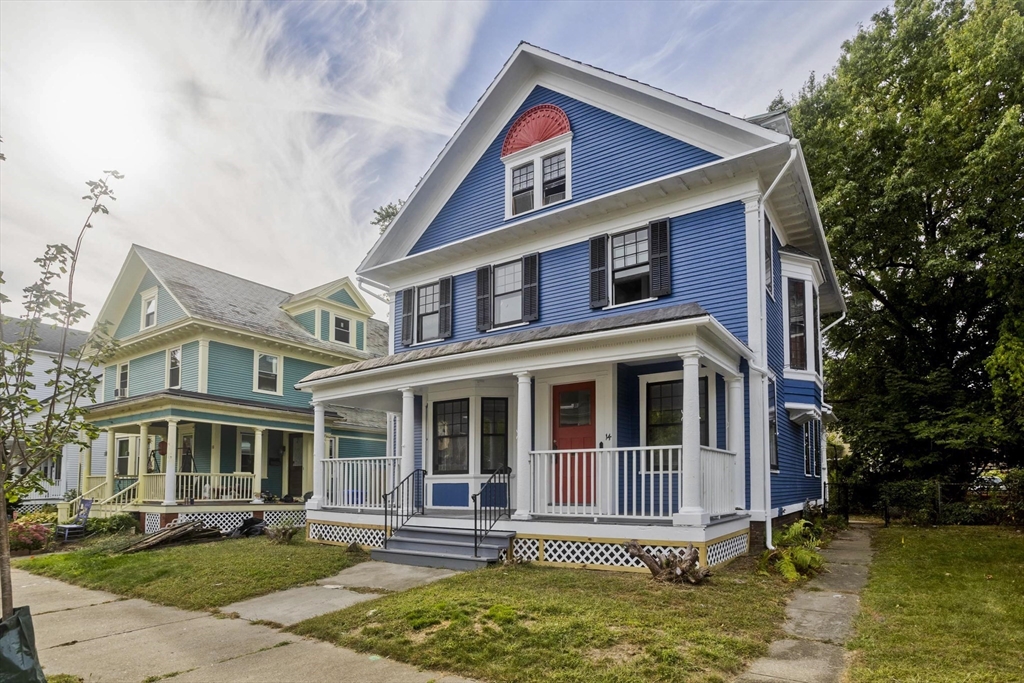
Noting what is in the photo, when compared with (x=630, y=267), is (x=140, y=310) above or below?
above

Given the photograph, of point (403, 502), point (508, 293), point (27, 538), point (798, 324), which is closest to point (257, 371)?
point (27, 538)

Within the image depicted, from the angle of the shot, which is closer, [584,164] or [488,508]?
[488,508]

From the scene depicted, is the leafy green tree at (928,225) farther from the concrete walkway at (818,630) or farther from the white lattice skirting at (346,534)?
the white lattice skirting at (346,534)

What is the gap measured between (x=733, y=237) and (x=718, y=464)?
366 centimetres

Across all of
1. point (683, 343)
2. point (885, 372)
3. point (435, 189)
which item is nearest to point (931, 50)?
point (885, 372)

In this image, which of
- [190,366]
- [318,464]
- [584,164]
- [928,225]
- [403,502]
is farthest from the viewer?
[928,225]

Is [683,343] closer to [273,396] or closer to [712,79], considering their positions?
[712,79]

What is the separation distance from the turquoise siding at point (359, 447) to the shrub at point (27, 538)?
8780mm

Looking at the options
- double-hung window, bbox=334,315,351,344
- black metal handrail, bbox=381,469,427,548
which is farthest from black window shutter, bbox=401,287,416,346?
double-hung window, bbox=334,315,351,344

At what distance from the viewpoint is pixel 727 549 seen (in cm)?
944

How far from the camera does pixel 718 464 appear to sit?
9688mm

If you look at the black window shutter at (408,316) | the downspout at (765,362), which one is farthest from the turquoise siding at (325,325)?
the downspout at (765,362)

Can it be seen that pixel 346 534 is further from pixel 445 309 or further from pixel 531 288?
pixel 531 288

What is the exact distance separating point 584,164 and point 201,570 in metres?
9.44
